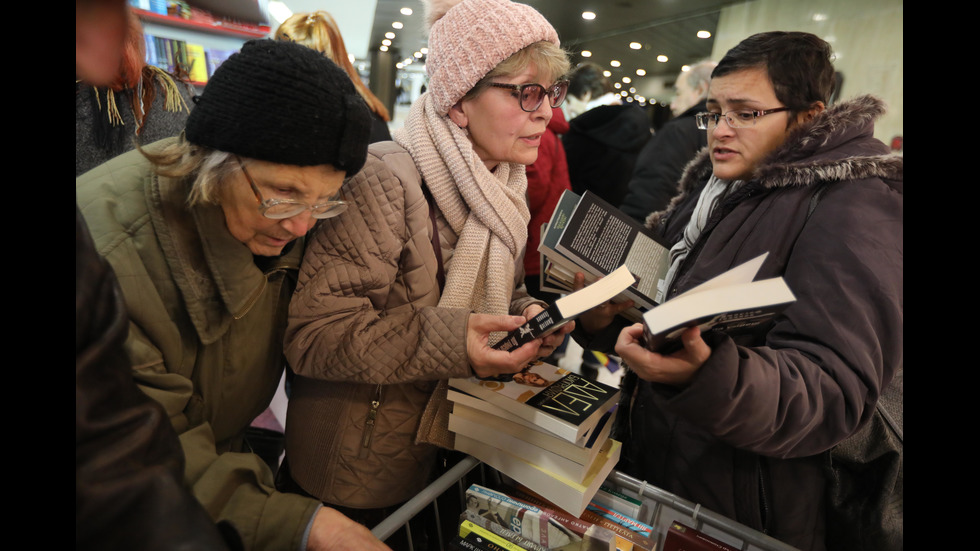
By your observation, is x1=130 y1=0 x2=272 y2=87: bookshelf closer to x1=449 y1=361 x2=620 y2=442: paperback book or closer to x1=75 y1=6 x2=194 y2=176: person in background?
x1=75 y1=6 x2=194 y2=176: person in background

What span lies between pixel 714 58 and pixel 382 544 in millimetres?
3627

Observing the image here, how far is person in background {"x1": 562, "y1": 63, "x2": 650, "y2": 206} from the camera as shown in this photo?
10.6 ft

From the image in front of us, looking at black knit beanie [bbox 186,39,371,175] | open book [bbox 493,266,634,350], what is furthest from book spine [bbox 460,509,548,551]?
black knit beanie [bbox 186,39,371,175]

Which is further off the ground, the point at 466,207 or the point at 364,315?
the point at 466,207

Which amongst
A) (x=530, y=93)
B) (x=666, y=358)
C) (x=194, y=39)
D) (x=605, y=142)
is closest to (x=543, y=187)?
(x=605, y=142)

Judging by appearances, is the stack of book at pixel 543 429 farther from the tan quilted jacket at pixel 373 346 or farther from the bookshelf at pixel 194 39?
the bookshelf at pixel 194 39

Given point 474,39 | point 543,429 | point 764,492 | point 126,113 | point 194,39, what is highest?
point 194,39

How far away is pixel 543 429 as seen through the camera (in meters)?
1.07

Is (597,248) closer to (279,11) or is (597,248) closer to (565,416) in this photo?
(565,416)

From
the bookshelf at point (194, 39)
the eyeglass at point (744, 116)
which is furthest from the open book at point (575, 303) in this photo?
the bookshelf at point (194, 39)

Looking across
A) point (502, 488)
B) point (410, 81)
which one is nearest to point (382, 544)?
point (502, 488)

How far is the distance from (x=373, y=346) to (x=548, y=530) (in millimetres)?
487

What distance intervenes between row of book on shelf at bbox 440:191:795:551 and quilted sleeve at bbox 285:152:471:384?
0.13 metres
